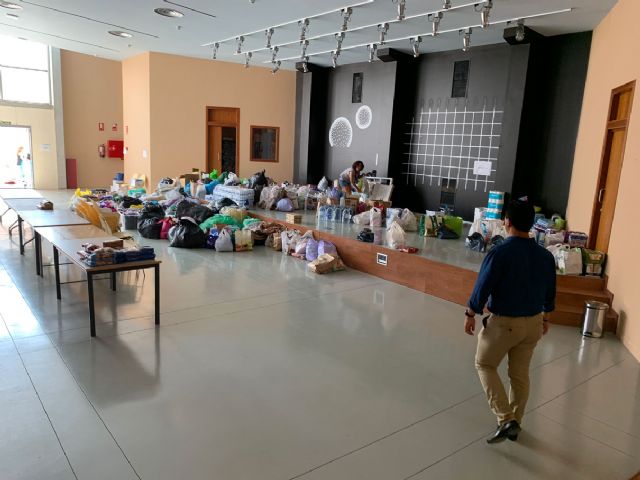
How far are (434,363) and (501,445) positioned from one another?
98 centimetres

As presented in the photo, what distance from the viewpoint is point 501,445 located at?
2498 millimetres

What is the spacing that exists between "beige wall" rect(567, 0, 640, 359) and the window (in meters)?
12.6

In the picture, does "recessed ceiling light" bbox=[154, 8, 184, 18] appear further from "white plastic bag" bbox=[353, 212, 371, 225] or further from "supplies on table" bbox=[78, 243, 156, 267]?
"supplies on table" bbox=[78, 243, 156, 267]

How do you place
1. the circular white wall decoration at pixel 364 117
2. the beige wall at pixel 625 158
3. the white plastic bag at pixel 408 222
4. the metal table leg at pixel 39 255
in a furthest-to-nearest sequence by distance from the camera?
1. the circular white wall decoration at pixel 364 117
2. the white plastic bag at pixel 408 222
3. the metal table leg at pixel 39 255
4. the beige wall at pixel 625 158

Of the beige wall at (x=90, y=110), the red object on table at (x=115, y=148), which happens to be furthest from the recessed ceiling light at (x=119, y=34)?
the red object on table at (x=115, y=148)

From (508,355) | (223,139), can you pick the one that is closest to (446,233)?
(508,355)

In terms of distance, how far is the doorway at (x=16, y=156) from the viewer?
1247 centimetres

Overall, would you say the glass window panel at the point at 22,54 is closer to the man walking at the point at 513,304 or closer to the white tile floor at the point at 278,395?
the white tile floor at the point at 278,395

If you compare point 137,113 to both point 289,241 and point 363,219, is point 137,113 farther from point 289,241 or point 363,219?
point 363,219

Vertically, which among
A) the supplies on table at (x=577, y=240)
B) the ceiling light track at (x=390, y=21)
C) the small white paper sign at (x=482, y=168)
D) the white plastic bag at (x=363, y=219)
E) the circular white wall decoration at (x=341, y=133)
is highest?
the ceiling light track at (x=390, y=21)

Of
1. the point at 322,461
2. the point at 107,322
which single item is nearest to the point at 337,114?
the point at 107,322

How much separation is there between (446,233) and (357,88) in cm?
465

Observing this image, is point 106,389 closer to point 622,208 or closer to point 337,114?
point 622,208

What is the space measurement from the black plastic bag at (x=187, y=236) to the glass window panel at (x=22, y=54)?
8704 millimetres
